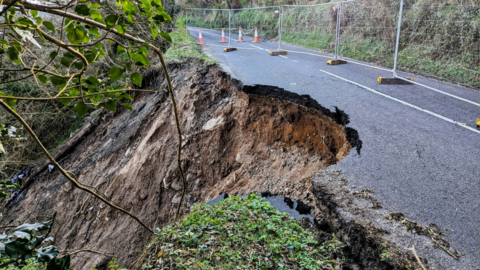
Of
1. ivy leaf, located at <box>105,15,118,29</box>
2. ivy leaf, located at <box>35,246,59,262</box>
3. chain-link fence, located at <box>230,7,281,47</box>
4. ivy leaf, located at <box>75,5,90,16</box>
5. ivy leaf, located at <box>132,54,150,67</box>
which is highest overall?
chain-link fence, located at <box>230,7,281,47</box>

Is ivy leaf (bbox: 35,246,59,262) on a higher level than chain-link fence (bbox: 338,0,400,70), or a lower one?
lower

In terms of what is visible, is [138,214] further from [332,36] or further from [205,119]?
[332,36]

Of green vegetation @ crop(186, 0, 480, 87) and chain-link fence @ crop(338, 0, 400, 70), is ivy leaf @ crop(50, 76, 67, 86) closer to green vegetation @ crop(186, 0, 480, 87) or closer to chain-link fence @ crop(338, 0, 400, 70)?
green vegetation @ crop(186, 0, 480, 87)

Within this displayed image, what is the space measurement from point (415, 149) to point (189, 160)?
435cm

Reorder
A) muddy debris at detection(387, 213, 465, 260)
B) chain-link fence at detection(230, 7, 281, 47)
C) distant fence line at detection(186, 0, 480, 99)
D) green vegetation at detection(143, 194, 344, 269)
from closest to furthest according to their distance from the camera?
1. muddy debris at detection(387, 213, 465, 260)
2. green vegetation at detection(143, 194, 344, 269)
3. distant fence line at detection(186, 0, 480, 99)
4. chain-link fence at detection(230, 7, 281, 47)

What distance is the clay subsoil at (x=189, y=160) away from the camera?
5.12m

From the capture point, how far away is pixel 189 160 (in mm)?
6523

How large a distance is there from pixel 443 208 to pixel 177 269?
113 inches

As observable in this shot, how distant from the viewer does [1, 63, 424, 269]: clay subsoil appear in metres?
5.12

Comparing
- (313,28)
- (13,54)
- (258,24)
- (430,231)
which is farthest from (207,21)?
(13,54)

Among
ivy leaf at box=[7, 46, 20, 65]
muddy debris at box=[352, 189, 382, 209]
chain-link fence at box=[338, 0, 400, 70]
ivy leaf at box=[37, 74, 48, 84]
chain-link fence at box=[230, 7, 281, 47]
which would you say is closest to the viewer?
ivy leaf at box=[7, 46, 20, 65]

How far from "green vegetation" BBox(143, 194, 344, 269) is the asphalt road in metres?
0.92

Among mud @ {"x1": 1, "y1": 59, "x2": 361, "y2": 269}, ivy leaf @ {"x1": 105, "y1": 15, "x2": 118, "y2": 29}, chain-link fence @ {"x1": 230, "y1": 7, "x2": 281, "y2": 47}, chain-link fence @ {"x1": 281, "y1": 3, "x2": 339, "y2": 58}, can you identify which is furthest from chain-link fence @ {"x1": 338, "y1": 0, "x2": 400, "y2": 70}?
ivy leaf @ {"x1": 105, "y1": 15, "x2": 118, "y2": 29}

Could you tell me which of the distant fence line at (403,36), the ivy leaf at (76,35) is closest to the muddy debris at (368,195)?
the ivy leaf at (76,35)
